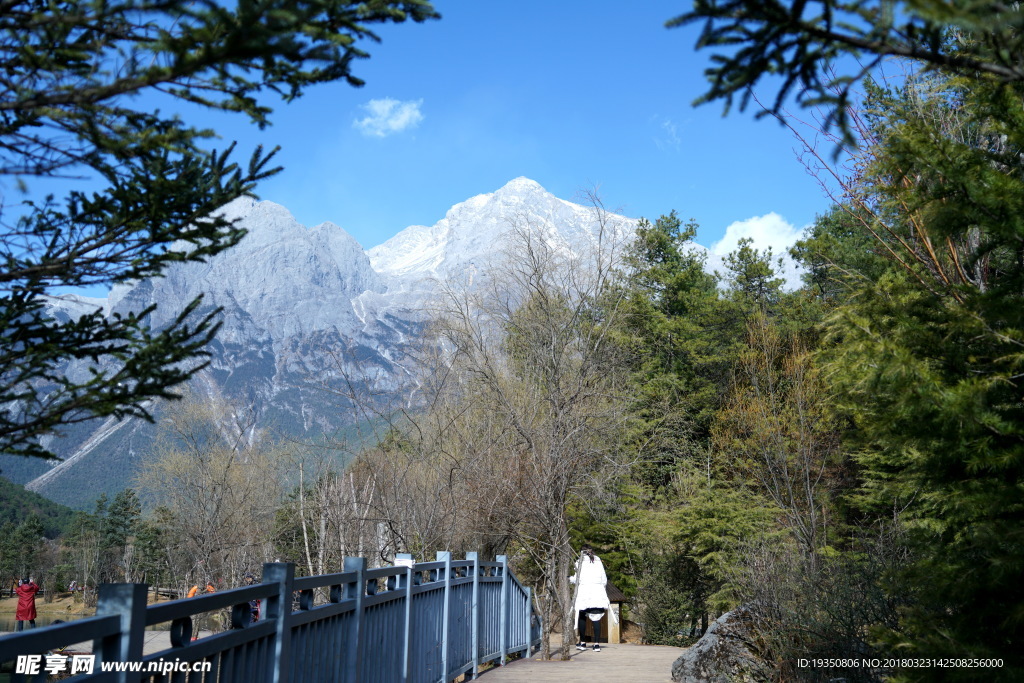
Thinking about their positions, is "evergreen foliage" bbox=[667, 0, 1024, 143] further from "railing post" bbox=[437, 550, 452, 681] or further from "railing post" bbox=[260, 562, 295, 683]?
"railing post" bbox=[437, 550, 452, 681]

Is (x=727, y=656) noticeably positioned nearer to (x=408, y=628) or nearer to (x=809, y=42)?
(x=408, y=628)

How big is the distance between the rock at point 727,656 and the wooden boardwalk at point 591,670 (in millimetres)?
346

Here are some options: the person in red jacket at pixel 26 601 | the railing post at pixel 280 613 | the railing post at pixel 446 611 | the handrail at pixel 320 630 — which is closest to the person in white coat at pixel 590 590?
the handrail at pixel 320 630

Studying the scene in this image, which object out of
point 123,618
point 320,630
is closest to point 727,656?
point 320,630

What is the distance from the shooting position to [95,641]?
261 centimetres

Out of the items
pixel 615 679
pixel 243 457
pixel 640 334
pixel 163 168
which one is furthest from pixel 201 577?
pixel 163 168

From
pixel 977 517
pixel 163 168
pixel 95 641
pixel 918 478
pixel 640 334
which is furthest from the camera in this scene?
pixel 640 334

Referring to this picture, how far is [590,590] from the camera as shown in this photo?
14.0m

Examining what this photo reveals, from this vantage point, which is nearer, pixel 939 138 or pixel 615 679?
pixel 939 138

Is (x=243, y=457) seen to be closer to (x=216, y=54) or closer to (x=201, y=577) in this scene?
(x=201, y=577)

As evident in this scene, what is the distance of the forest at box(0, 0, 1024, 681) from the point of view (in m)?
4.58

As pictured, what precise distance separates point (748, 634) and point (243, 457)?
34679 millimetres

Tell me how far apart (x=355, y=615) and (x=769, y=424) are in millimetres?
20201

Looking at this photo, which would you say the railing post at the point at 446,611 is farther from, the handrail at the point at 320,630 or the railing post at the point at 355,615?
the railing post at the point at 355,615
